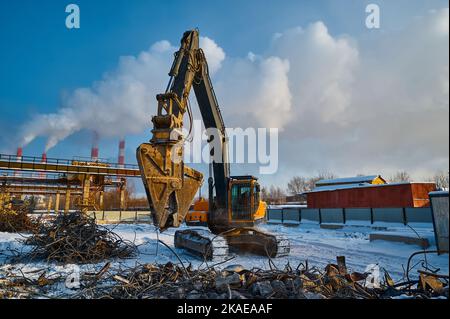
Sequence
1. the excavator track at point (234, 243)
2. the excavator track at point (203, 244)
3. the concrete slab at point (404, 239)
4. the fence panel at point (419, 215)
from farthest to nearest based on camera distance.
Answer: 1. the fence panel at point (419, 215)
2. the concrete slab at point (404, 239)
3. the excavator track at point (234, 243)
4. the excavator track at point (203, 244)

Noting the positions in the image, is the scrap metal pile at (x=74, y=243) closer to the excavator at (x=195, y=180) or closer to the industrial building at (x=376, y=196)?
the excavator at (x=195, y=180)

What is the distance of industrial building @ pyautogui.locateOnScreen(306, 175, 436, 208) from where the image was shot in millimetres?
23078

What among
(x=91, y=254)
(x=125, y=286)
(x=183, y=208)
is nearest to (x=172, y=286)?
(x=125, y=286)

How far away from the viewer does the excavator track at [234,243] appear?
841 centimetres

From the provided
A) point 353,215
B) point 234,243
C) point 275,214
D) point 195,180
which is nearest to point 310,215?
point 353,215

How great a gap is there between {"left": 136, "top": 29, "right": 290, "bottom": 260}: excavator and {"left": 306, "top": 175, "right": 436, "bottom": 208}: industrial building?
62.3ft

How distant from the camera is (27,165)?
26.4m

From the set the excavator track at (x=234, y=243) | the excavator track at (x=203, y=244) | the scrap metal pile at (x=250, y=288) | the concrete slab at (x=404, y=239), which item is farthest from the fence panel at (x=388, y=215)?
the scrap metal pile at (x=250, y=288)

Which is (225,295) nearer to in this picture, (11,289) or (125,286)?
(125,286)

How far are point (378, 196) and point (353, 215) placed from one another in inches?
167

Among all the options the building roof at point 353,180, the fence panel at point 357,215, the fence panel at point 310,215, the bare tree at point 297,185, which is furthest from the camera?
the bare tree at point 297,185
